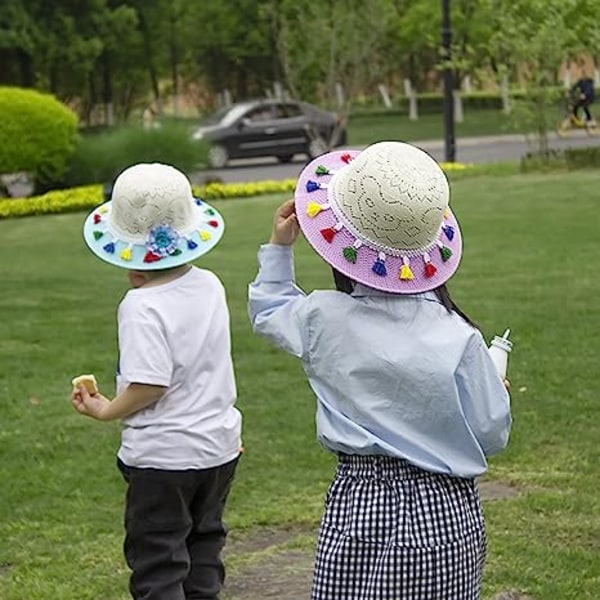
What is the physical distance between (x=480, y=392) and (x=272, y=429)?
349 cm

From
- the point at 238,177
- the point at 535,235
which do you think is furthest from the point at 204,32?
the point at 535,235

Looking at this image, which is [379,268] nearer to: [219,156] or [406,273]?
[406,273]

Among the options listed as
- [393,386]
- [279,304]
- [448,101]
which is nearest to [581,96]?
[448,101]

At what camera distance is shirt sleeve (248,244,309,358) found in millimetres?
2918

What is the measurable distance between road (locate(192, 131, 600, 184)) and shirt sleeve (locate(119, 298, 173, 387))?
18.7 m

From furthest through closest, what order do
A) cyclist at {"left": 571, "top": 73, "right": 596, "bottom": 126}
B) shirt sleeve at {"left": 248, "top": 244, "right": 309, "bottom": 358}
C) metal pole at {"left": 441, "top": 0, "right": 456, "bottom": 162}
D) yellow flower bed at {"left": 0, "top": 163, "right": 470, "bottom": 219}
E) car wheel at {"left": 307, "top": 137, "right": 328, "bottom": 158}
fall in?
car wheel at {"left": 307, "top": 137, "right": 328, "bottom": 158}, cyclist at {"left": 571, "top": 73, "right": 596, "bottom": 126}, metal pole at {"left": 441, "top": 0, "right": 456, "bottom": 162}, yellow flower bed at {"left": 0, "top": 163, "right": 470, "bottom": 219}, shirt sleeve at {"left": 248, "top": 244, "right": 309, "bottom": 358}

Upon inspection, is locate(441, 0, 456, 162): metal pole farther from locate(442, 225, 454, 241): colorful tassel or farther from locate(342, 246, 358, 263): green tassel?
locate(342, 246, 358, 263): green tassel

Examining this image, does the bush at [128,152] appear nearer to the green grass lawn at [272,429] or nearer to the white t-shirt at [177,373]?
the green grass lawn at [272,429]

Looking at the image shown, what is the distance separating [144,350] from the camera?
3.46 meters

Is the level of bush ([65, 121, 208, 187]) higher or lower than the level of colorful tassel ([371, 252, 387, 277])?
lower

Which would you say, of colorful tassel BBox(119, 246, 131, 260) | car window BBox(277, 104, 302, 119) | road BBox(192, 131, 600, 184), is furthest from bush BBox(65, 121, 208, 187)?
colorful tassel BBox(119, 246, 131, 260)

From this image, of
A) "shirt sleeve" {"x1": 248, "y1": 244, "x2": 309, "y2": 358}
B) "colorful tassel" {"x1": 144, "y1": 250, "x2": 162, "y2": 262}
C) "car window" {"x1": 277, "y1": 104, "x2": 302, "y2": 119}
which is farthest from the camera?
"car window" {"x1": 277, "y1": 104, "x2": 302, "y2": 119}

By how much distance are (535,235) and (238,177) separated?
41.4 ft

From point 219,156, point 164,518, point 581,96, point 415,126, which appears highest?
point 164,518
